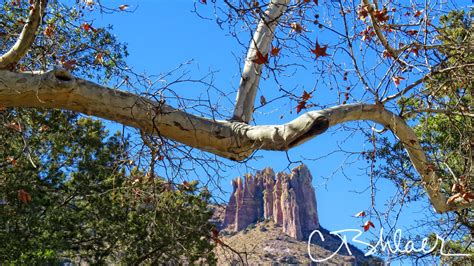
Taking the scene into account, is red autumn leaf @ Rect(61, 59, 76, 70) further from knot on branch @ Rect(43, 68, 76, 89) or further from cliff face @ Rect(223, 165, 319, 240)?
cliff face @ Rect(223, 165, 319, 240)

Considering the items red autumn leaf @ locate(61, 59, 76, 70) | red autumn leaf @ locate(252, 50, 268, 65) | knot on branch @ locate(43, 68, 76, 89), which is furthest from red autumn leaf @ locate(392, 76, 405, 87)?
knot on branch @ locate(43, 68, 76, 89)

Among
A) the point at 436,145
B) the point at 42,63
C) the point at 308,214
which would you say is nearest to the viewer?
the point at 42,63

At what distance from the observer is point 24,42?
9.04ft

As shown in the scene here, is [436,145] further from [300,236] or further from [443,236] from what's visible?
[300,236]

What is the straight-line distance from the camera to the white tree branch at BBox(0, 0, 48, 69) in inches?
105

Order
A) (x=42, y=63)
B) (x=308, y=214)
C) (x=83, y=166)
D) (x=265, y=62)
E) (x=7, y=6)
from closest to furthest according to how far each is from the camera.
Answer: (x=265, y=62) → (x=42, y=63) → (x=7, y=6) → (x=83, y=166) → (x=308, y=214)

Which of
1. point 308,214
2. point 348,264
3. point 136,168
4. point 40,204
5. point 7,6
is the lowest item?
point 136,168

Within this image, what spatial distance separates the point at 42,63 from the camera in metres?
3.68

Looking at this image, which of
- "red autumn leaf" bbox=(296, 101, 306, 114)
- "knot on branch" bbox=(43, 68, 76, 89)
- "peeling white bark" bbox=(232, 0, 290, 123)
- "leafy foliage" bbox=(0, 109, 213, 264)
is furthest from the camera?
"leafy foliage" bbox=(0, 109, 213, 264)

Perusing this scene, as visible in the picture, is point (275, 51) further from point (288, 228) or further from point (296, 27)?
point (288, 228)

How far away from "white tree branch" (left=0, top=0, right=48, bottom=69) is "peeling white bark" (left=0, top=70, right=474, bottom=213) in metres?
0.25

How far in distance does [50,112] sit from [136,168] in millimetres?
6272

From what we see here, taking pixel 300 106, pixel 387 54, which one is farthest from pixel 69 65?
pixel 387 54

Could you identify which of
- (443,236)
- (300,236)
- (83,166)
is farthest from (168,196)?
(300,236)
